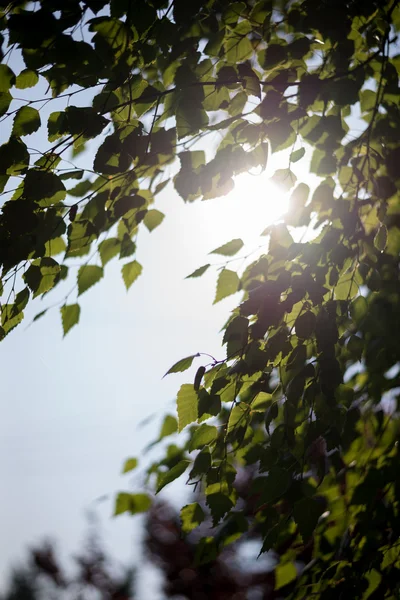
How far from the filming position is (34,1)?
1563mm

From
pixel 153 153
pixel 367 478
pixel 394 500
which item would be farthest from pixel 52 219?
pixel 394 500

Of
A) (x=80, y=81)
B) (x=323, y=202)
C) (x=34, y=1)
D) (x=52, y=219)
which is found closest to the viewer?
(x=34, y=1)

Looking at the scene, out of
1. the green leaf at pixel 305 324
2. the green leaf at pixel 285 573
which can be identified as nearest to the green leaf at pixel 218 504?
the green leaf at pixel 305 324

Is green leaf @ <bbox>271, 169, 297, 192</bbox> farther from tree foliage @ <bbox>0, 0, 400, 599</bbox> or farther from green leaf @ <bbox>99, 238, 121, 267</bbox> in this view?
green leaf @ <bbox>99, 238, 121, 267</bbox>

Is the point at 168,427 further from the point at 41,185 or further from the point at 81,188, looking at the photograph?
the point at 41,185

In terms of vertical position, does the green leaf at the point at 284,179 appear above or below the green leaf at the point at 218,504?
above

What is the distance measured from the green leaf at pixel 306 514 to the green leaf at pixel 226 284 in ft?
2.61

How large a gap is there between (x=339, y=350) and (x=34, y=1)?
5.42ft

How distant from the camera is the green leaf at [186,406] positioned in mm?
1694

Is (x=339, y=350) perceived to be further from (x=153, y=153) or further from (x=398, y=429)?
(x=153, y=153)

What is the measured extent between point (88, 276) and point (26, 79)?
2.55ft

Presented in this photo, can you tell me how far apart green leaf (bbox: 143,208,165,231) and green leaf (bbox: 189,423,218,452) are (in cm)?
90

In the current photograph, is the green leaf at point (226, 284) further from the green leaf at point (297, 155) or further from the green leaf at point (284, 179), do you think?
the green leaf at point (297, 155)

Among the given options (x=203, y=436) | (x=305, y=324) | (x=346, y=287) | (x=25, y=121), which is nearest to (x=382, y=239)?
(x=346, y=287)
